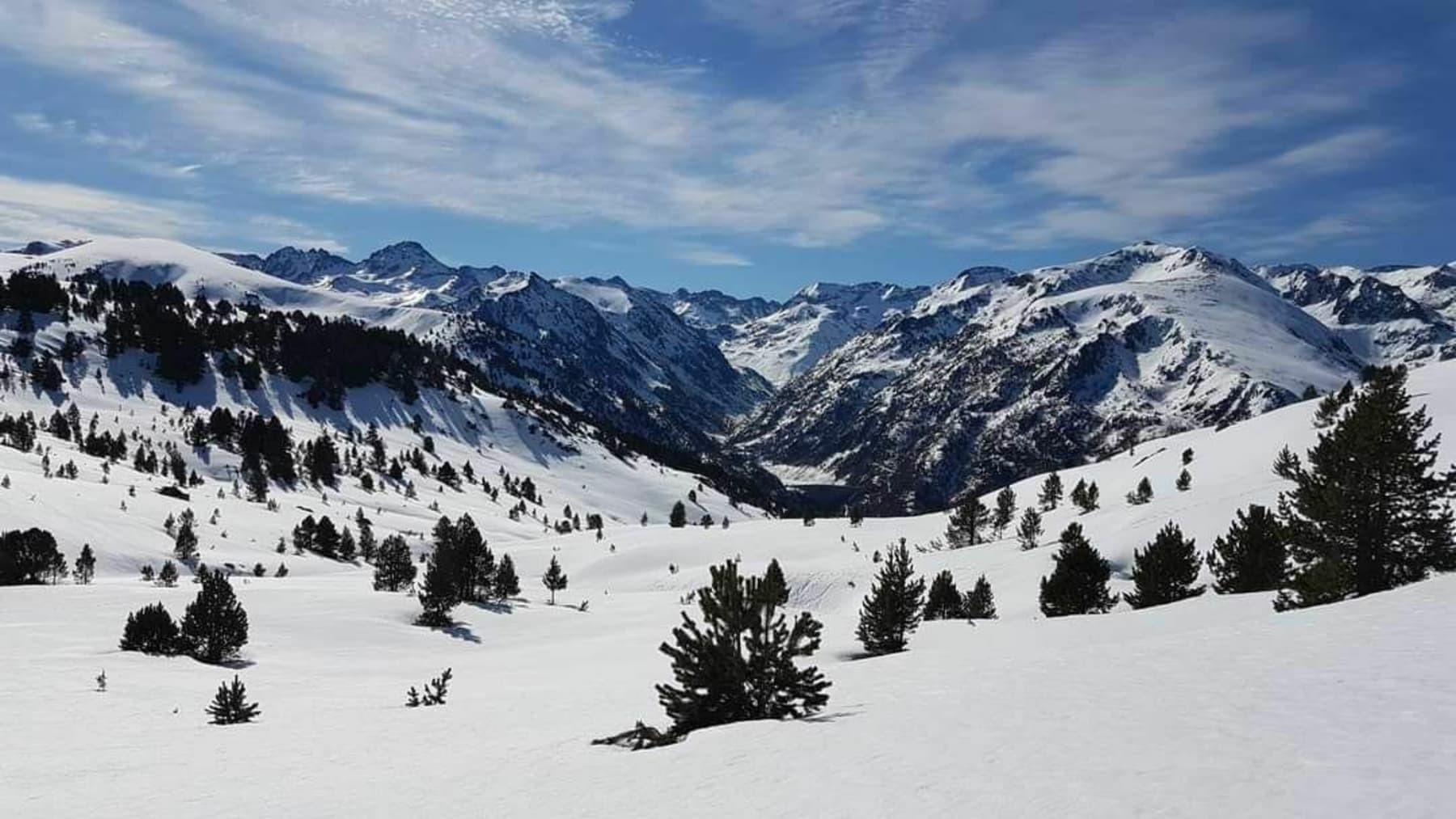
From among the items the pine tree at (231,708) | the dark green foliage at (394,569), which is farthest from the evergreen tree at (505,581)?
the pine tree at (231,708)

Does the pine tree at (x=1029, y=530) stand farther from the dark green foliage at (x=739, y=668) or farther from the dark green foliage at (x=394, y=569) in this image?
the dark green foliage at (x=739, y=668)

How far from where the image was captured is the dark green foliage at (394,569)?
5284 centimetres

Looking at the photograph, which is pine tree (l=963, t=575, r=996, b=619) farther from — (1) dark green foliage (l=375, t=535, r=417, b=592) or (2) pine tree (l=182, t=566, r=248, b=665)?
(1) dark green foliage (l=375, t=535, r=417, b=592)

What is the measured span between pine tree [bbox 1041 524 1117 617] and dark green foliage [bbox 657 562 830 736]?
84.8ft

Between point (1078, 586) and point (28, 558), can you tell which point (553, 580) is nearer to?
point (28, 558)

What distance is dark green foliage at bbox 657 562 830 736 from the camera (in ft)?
57.2

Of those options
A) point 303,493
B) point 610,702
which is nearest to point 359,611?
point 610,702

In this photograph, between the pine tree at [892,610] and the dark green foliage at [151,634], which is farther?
the pine tree at [892,610]

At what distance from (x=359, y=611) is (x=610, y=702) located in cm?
2622

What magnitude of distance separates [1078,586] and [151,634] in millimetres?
41162

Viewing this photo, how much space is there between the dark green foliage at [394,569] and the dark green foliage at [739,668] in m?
41.4

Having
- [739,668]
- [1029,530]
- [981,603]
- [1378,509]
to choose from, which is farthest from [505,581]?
[1378,509]

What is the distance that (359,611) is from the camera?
43188mm

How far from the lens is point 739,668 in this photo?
17.5 metres
